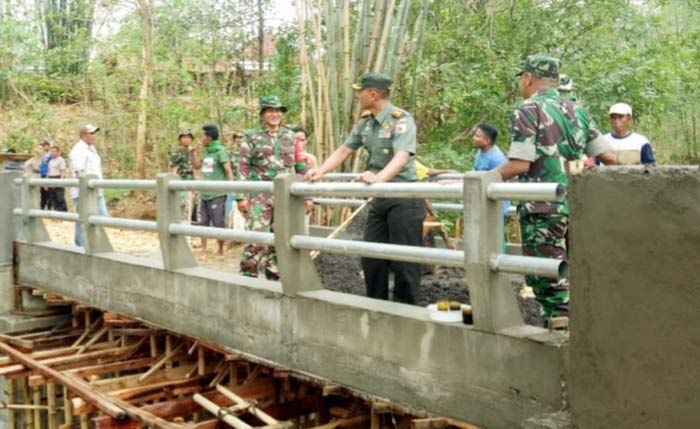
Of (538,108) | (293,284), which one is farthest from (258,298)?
(538,108)

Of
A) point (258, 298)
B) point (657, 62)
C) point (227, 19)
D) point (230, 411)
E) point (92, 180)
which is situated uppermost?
point (227, 19)

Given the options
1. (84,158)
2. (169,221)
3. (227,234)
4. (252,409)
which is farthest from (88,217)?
(252,409)

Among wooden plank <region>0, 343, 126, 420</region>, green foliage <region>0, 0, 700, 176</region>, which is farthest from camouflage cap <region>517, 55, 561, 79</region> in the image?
green foliage <region>0, 0, 700, 176</region>

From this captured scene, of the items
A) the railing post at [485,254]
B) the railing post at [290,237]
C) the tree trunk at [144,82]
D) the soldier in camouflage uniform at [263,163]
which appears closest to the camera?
the railing post at [485,254]

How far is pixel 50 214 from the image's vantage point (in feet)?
27.9

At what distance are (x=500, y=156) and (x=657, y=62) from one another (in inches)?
192

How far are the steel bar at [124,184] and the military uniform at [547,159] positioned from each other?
10.7ft

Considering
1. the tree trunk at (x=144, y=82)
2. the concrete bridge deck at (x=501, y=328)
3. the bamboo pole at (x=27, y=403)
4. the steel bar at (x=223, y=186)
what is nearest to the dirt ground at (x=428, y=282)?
the concrete bridge deck at (x=501, y=328)

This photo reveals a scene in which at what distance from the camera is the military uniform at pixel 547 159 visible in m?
4.51

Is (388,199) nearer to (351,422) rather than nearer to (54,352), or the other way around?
(351,422)

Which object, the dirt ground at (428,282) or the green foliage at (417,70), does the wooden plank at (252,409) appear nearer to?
the dirt ground at (428,282)

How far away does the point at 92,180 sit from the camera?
769 cm

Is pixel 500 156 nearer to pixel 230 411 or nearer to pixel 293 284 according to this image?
pixel 293 284

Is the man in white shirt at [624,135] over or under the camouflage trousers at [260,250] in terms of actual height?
over
